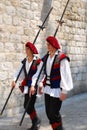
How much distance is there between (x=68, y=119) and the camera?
23.4 feet

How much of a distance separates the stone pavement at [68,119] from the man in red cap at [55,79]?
4.05ft

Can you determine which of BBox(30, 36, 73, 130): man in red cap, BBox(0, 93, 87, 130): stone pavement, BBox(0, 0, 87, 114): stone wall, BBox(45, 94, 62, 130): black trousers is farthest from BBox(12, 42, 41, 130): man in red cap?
BBox(0, 0, 87, 114): stone wall

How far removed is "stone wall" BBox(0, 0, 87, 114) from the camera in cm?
729

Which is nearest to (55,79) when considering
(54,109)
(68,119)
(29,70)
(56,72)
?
(56,72)

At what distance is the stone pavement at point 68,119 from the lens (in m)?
6.44

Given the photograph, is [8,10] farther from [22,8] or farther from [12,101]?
[12,101]

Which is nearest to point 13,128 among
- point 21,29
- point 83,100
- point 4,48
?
point 4,48

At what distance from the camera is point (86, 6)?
10.4 m

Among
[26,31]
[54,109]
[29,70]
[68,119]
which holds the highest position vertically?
[26,31]

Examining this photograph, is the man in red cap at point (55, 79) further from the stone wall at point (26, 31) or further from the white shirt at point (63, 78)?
the stone wall at point (26, 31)

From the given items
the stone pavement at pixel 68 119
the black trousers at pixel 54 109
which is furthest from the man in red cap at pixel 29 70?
the black trousers at pixel 54 109

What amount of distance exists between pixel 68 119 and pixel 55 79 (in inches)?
85.7

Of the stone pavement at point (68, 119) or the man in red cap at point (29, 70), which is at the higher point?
the man in red cap at point (29, 70)

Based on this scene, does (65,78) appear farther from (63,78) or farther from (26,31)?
(26,31)
